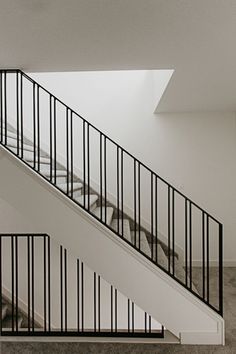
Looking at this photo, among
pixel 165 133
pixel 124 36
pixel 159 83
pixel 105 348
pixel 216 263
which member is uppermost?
pixel 159 83

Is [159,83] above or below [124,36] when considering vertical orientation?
above

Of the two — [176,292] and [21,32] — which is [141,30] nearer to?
[21,32]

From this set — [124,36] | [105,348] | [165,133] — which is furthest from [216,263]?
[124,36]

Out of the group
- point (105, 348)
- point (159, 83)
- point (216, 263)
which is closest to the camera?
point (105, 348)

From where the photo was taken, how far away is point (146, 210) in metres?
4.46

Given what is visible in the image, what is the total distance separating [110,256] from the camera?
2.54 metres

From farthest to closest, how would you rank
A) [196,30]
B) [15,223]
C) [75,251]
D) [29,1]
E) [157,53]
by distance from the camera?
[15,223] < [75,251] < [157,53] < [196,30] < [29,1]

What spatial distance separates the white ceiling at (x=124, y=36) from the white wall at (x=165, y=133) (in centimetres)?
137

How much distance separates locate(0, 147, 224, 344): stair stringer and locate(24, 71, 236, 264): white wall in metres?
2.07

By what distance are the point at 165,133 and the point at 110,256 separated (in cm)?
249

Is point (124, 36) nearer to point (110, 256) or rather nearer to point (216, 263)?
point (110, 256)

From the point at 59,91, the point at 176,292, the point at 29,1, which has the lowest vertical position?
the point at 176,292

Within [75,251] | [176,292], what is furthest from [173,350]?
[75,251]

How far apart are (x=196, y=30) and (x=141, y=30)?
1.27 feet
